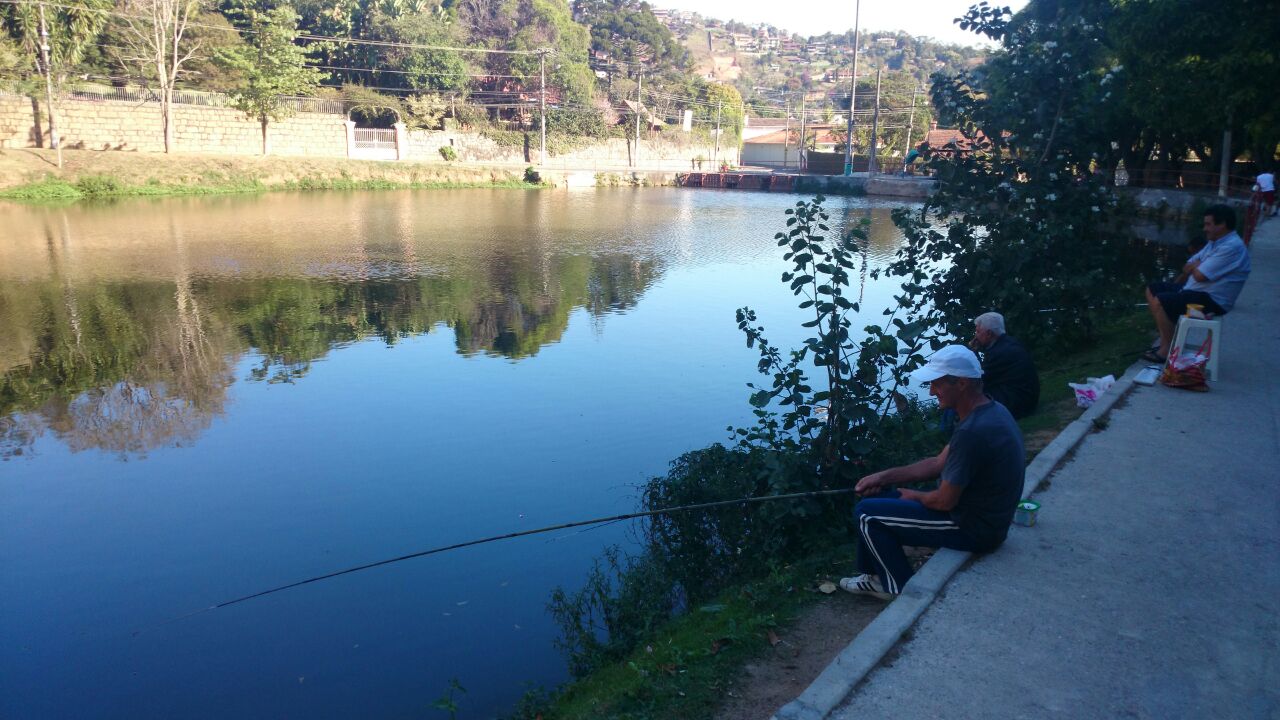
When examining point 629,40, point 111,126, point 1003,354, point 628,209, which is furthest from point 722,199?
point 1003,354

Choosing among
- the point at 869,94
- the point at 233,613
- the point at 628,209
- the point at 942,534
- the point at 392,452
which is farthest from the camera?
the point at 869,94

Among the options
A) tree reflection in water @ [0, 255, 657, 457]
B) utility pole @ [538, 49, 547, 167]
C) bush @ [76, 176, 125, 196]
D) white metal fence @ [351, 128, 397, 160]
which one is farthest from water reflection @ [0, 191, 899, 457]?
utility pole @ [538, 49, 547, 167]

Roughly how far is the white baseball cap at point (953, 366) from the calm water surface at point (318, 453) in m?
2.64

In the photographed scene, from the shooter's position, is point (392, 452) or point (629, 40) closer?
point (392, 452)

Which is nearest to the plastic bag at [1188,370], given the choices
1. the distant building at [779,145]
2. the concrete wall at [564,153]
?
the concrete wall at [564,153]

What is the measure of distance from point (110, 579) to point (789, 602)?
4527mm

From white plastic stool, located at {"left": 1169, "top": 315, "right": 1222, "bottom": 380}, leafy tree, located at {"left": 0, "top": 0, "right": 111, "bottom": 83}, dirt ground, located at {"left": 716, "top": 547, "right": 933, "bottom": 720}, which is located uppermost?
leafy tree, located at {"left": 0, "top": 0, "right": 111, "bottom": 83}

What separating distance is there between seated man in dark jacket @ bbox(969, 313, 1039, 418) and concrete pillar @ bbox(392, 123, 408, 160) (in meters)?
45.0

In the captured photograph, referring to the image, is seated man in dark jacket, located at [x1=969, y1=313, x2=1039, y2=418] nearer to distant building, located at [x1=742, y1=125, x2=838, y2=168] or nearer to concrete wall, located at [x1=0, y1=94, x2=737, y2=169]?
concrete wall, located at [x1=0, y1=94, x2=737, y2=169]

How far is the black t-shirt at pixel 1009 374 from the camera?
6484mm

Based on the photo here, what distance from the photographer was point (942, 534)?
4.13 meters

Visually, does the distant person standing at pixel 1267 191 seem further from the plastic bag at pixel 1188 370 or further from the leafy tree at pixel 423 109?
the leafy tree at pixel 423 109

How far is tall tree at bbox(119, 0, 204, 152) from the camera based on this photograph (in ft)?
117

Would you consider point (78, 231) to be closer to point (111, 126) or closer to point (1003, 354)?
point (111, 126)
